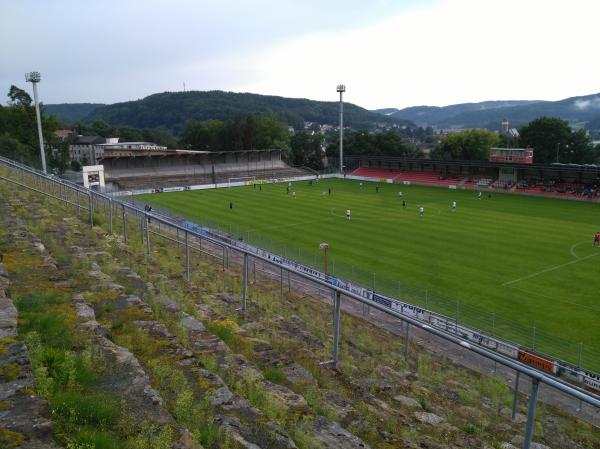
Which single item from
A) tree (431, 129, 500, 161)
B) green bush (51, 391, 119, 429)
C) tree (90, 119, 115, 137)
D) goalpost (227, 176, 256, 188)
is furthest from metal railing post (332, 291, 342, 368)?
tree (90, 119, 115, 137)

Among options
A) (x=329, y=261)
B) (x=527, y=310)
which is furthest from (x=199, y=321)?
(x=329, y=261)

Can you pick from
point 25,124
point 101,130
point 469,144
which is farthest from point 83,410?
point 101,130

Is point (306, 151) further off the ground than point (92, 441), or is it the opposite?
point (92, 441)

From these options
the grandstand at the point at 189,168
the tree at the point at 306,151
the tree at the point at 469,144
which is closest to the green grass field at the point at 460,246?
the grandstand at the point at 189,168

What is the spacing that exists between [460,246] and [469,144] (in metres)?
70.1

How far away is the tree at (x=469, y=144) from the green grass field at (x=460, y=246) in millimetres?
36981

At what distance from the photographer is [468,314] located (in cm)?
2378

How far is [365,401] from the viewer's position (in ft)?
23.3

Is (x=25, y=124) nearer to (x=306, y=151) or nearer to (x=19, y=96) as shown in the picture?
(x=19, y=96)

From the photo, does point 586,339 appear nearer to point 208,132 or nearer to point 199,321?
point 199,321

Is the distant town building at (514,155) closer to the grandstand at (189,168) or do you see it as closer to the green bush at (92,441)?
the grandstand at (189,168)

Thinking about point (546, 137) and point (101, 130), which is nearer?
point (546, 137)

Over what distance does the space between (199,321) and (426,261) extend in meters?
27.1

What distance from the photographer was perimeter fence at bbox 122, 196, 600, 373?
64.4 ft
